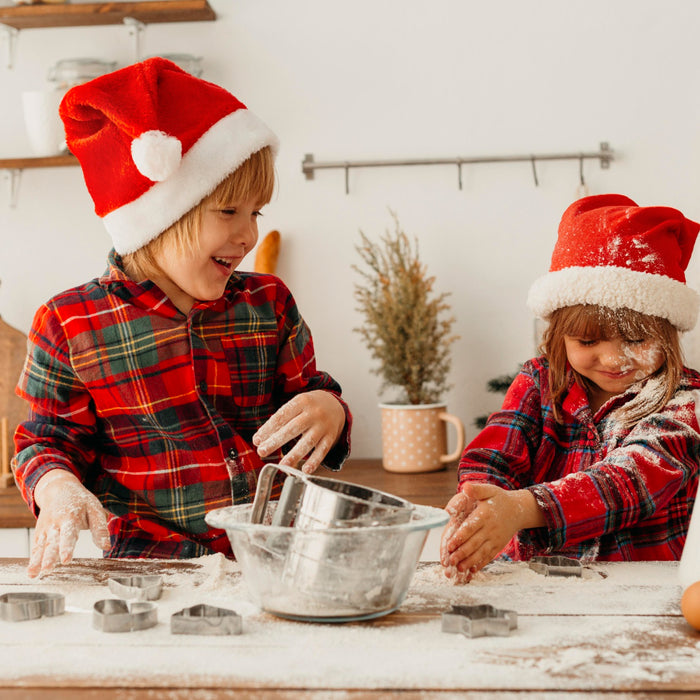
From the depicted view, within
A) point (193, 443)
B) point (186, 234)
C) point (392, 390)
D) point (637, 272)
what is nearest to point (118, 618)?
point (193, 443)

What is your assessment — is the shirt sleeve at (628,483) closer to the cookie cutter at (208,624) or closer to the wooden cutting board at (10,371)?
the cookie cutter at (208,624)

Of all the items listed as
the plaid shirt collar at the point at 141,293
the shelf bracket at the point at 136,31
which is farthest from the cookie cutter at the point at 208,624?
the shelf bracket at the point at 136,31

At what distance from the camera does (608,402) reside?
1.24 m

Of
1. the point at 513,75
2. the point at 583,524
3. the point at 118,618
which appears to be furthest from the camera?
the point at 513,75

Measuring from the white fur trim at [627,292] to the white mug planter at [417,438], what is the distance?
783 millimetres

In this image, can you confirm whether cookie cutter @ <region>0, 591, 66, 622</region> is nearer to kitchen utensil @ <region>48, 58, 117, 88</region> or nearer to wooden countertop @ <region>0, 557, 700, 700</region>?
wooden countertop @ <region>0, 557, 700, 700</region>

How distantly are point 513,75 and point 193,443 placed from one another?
1.40 m

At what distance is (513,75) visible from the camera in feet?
7.02

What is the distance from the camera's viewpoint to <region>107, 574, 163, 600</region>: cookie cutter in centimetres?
83

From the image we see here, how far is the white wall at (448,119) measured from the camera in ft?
6.95

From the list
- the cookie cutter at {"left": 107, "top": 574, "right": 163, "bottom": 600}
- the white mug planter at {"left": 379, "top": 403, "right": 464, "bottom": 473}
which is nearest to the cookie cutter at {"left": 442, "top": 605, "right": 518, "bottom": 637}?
the cookie cutter at {"left": 107, "top": 574, "right": 163, "bottom": 600}

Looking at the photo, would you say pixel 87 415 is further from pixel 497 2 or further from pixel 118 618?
pixel 497 2

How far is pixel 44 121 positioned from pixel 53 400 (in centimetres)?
120

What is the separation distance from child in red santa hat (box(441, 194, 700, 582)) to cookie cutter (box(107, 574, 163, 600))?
0.47 metres
